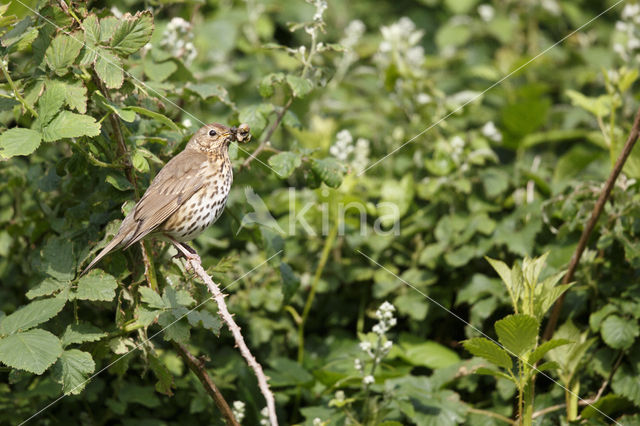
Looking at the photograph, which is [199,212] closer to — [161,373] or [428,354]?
[161,373]

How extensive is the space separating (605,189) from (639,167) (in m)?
0.62

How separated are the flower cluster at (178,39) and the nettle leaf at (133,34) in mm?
1178

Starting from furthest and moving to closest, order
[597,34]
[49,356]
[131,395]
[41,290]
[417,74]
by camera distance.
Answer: [597,34]
[417,74]
[131,395]
[41,290]
[49,356]

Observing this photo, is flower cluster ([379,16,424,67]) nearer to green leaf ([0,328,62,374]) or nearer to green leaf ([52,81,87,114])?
green leaf ([52,81,87,114])

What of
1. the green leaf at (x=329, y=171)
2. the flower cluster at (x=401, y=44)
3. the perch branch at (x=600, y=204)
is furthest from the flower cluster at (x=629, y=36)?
the green leaf at (x=329, y=171)

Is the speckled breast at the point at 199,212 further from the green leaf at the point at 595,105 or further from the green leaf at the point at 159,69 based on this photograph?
the green leaf at the point at 595,105

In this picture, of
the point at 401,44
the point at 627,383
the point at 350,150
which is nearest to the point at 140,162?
the point at 350,150

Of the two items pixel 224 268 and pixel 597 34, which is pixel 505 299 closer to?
pixel 224 268

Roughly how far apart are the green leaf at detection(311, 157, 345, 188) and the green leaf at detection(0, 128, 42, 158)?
123 cm

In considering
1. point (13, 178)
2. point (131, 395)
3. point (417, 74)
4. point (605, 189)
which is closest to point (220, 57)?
point (417, 74)

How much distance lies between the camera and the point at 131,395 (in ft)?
12.5

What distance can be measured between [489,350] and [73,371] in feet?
5.21

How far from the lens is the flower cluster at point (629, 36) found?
5.37 metres

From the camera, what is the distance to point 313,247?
4820 mm
